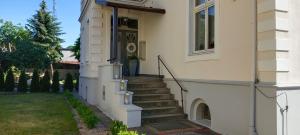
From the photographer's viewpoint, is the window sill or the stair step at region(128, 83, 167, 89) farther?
the stair step at region(128, 83, 167, 89)

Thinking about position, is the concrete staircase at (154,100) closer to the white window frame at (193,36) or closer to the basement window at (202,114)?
the basement window at (202,114)

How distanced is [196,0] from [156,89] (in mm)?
3003

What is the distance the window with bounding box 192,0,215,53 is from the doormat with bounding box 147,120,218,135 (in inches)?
78.0

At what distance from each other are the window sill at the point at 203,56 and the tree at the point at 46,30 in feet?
74.4

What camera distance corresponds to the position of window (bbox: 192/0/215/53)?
22.5 ft

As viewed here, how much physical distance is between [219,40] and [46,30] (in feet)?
86.0

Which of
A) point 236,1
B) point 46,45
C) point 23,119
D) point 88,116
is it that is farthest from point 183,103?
point 46,45

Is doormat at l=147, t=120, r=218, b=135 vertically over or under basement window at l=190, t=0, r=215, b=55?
under

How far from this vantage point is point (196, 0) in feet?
24.9

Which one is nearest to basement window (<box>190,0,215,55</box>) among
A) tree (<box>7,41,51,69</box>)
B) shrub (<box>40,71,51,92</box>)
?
shrub (<box>40,71,51,92</box>)

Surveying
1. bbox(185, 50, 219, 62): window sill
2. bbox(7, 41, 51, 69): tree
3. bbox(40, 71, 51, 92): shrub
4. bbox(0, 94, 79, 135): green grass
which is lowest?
bbox(0, 94, 79, 135): green grass

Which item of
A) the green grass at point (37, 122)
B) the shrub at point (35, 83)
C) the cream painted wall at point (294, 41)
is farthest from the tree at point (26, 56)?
the cream painted wall at point (294, 41)

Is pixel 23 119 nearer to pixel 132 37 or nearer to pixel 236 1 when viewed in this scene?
pixel 132 37

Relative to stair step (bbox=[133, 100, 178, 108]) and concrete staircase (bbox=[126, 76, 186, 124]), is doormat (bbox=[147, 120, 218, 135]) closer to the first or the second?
concrete staircase (bbox=[126, 76, 186, 124])
